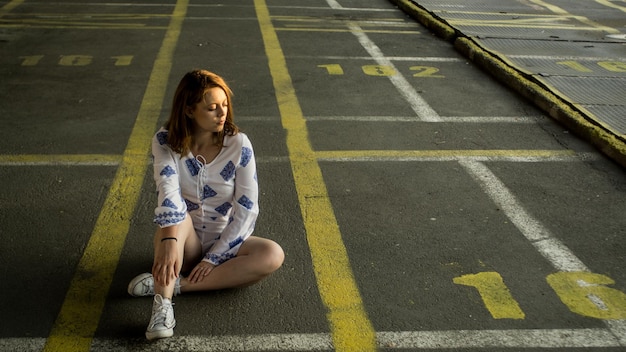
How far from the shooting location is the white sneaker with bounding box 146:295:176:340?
3373 millimetres

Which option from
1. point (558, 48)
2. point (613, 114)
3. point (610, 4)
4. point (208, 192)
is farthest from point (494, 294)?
point (610, 4)

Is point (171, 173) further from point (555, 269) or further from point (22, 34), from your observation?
point (22, 34)

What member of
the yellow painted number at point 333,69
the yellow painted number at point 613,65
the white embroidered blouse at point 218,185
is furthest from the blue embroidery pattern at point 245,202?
the yellow painted number at point 613,65

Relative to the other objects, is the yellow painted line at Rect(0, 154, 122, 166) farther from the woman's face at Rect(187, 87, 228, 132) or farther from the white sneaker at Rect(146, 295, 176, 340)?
the white sneaker at Rect(146, 295, 176, 340)

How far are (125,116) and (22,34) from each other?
12.1 ft

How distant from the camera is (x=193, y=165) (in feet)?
12.1

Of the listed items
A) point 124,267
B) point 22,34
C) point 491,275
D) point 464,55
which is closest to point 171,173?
point 124,267

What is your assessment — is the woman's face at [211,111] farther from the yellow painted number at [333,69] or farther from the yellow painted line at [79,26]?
the yellow painted line at [79,26]

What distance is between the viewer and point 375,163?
220 inches

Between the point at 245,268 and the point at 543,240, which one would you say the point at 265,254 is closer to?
the point at 245,268

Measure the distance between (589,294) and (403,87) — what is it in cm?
400

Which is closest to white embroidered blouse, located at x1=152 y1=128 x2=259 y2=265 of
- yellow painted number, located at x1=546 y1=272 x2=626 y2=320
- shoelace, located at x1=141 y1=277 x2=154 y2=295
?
shoelace, located at x1=141 y1=277 x2=154 y2=295

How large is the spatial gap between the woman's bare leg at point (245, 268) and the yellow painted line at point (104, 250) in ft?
1.58

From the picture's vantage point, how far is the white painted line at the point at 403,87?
22.2ft
